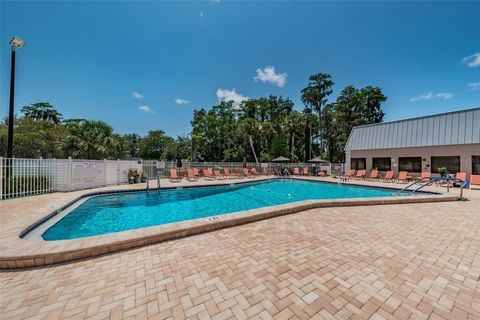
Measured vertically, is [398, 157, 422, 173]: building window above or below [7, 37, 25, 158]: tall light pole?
below

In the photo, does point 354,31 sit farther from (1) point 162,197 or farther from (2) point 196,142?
(2) point 196,142

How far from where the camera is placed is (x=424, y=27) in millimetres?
10703

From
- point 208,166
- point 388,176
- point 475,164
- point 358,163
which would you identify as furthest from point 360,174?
point 208,166

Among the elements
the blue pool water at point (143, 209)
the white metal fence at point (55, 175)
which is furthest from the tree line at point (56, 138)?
the blue pool water at point (143, 209)

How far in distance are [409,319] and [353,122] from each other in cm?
3128

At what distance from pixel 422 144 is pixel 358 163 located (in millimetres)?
5030

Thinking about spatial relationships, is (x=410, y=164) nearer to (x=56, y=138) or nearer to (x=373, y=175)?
(x=373, y=175)

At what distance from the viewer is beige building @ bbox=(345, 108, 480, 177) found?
12641 millimetres

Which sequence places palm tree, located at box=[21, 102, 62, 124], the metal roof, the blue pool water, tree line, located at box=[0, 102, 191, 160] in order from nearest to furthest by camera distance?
the blue pool water
the metal roof
tree line, located at box=[0, 102, 191, 160]
palm tree, located at box=[21, 102, 62, 124]

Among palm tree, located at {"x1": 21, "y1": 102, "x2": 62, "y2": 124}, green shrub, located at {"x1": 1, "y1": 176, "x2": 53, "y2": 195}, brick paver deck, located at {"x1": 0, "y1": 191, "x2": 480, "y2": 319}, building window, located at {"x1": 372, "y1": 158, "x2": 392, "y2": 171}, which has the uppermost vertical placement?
palm tree, located at {"x1": 21, "y1": 102, "x2": 62, "y2": 124}

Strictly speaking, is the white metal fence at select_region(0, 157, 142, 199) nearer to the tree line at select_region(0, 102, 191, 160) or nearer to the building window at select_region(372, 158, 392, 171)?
the tree line at select_region(0, 102, 191, 160)

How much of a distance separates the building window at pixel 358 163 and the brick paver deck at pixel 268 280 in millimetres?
15959

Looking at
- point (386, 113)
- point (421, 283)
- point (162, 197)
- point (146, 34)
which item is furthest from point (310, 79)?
point (421, 283)

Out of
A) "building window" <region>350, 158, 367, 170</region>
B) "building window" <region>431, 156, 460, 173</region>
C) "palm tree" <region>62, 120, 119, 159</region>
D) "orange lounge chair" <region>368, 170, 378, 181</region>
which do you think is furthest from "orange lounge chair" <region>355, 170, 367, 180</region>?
"palm tree" <region>62, 120, 119, 159</region>
